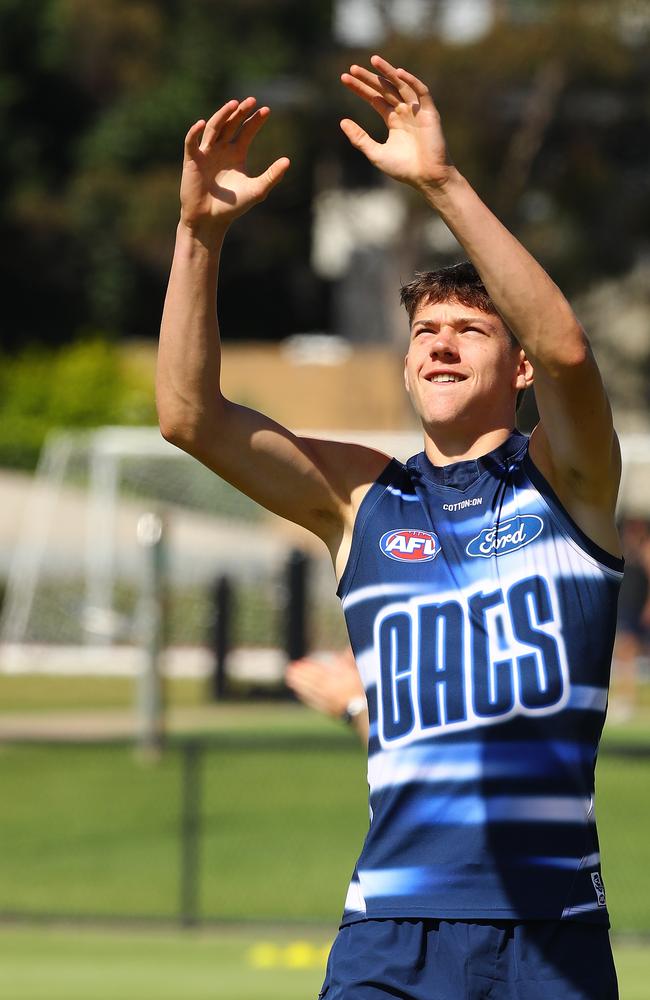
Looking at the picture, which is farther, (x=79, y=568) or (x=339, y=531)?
(x=79, y=568)

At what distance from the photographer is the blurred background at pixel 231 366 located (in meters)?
12.4

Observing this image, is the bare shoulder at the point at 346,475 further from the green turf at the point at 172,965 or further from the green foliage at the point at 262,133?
the green foliage at the point at 262,133

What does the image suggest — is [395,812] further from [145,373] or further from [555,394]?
[145,373]

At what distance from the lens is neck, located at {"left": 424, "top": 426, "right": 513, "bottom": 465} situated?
12.3ft

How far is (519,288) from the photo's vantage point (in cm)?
335

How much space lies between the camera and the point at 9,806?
12.9 meters

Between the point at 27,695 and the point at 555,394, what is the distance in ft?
63.6

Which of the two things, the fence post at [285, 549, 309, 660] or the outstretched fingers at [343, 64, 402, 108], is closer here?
the outstretched fingers at [343, 64, 402, 108]

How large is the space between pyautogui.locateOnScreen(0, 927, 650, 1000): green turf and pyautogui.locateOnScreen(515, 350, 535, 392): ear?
5.02 metres

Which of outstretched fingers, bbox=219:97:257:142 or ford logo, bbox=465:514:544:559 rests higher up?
outstretched fingers, bbox=219:97:257:142

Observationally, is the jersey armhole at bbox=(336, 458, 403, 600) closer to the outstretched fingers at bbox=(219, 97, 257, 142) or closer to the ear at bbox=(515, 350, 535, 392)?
the ear at bbox=(515, 350, 535, 392)

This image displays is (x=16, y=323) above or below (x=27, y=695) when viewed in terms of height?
above


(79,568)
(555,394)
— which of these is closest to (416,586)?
(555,394)

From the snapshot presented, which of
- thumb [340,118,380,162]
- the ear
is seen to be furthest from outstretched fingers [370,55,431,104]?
the ear
